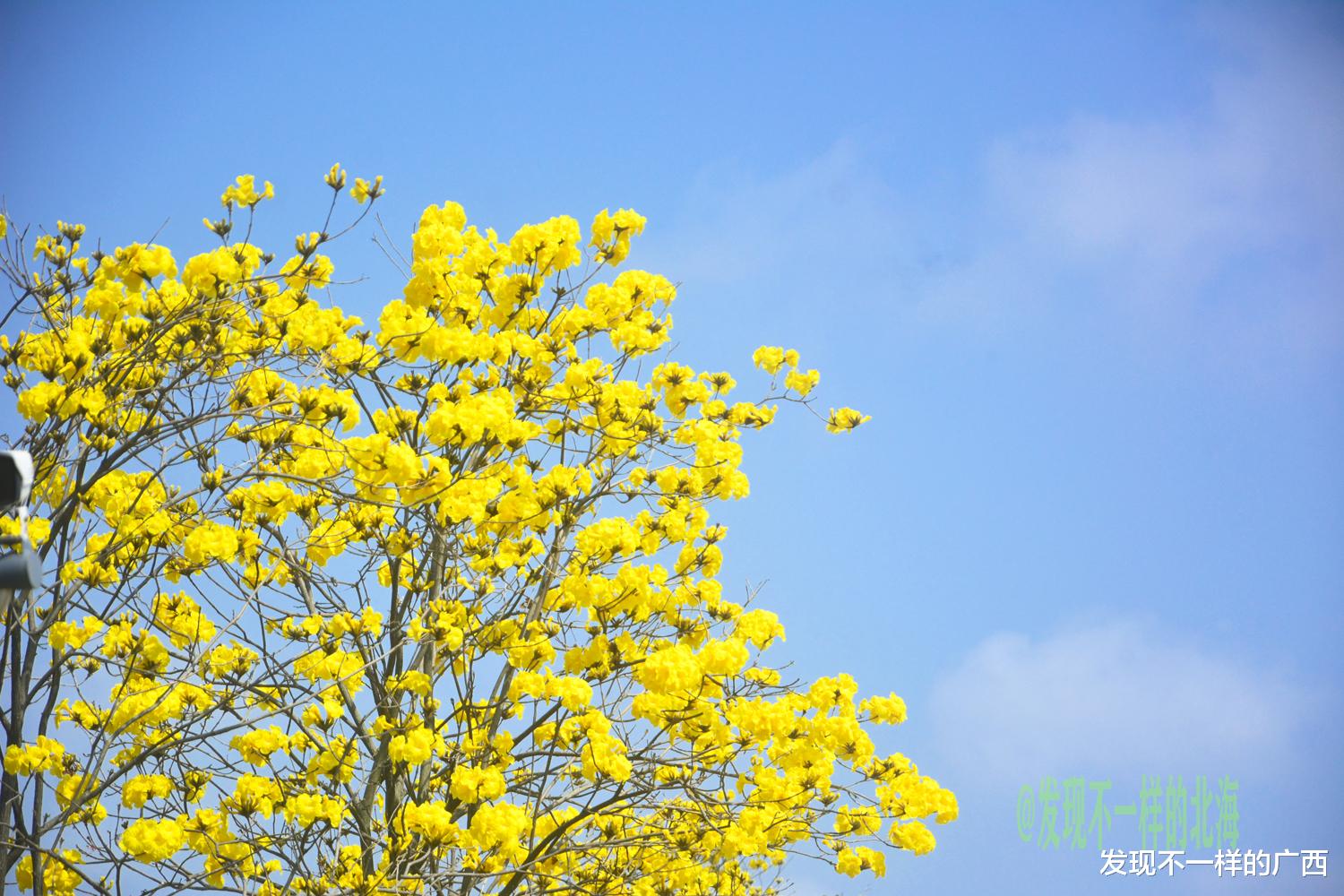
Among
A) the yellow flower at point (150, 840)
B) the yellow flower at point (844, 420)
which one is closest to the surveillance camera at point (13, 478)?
the yellow flower at point (150, 840)

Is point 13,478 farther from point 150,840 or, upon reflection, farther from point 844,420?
point 844,420

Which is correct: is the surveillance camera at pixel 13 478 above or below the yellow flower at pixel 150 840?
above

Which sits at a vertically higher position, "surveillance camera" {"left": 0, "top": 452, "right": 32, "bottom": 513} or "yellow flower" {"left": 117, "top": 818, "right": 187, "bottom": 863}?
"surveillance camera" {"left": 0, "top": 452, "right": 32, "bottom": 513}

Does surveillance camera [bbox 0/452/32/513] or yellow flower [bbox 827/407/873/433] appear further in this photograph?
yellow flower [bbox 827/407/873/433]

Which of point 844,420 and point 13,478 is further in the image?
point 844,420

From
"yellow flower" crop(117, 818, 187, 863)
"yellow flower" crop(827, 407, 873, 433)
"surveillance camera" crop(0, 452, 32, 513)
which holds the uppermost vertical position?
"yellow flower" crop(827, 407, 873, 433)

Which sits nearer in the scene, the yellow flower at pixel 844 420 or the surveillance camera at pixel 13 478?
the surveillance camera at pixel 13 478

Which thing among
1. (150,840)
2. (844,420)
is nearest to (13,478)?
(150,840)

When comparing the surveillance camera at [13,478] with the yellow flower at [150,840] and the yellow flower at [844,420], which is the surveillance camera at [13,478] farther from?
the yellow flower at [844,420]

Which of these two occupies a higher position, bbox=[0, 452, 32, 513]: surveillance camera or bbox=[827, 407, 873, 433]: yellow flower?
bbox=[827, 407, 873, 433]: yellow flower

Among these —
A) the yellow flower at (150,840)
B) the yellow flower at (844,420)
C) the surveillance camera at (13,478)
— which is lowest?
the yellow flower at (150,840)

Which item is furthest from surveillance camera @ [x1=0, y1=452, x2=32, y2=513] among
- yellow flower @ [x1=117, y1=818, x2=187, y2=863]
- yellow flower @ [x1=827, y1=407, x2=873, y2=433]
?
yellow flower @ [x1=827, y1=407, x2=873, y2=433]

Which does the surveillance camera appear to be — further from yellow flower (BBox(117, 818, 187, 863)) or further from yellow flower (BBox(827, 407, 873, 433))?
yellow flower (BBox(827, 407, 873, 433))

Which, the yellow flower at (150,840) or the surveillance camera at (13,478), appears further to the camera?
the yellow flower at (150,840)
